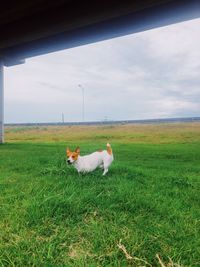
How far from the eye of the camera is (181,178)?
1.31 m

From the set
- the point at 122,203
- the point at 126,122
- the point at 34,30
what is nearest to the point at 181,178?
the point at 122,203

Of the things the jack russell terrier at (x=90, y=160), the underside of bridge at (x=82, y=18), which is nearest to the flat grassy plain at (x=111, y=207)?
the jack russell terrier at (x=90, y=160)

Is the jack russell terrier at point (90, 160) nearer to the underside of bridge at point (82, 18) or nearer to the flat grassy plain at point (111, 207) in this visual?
the flat grassy plain at point (111, 207)

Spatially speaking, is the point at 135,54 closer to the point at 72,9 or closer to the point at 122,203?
the point at 72,9

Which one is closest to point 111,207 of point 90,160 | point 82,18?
point 90,160

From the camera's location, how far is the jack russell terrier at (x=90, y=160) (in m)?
1.43

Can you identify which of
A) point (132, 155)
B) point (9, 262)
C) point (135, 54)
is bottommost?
point (9, 262)

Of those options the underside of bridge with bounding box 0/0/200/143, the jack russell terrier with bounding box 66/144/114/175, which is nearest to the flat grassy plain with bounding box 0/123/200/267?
the jack russell terrier with bounding box 66/144/114/175

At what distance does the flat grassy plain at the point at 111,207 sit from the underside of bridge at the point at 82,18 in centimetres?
81

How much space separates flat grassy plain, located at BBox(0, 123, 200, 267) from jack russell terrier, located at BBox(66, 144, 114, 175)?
0.05 meters

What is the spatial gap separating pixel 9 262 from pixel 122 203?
1.63ft

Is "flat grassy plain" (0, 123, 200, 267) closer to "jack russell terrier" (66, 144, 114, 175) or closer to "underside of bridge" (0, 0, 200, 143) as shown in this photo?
"jack russell terrier" (66, 144, 114, 175)

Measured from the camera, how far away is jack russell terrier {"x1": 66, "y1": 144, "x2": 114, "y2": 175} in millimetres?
1426

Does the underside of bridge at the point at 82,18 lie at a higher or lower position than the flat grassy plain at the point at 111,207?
higher
